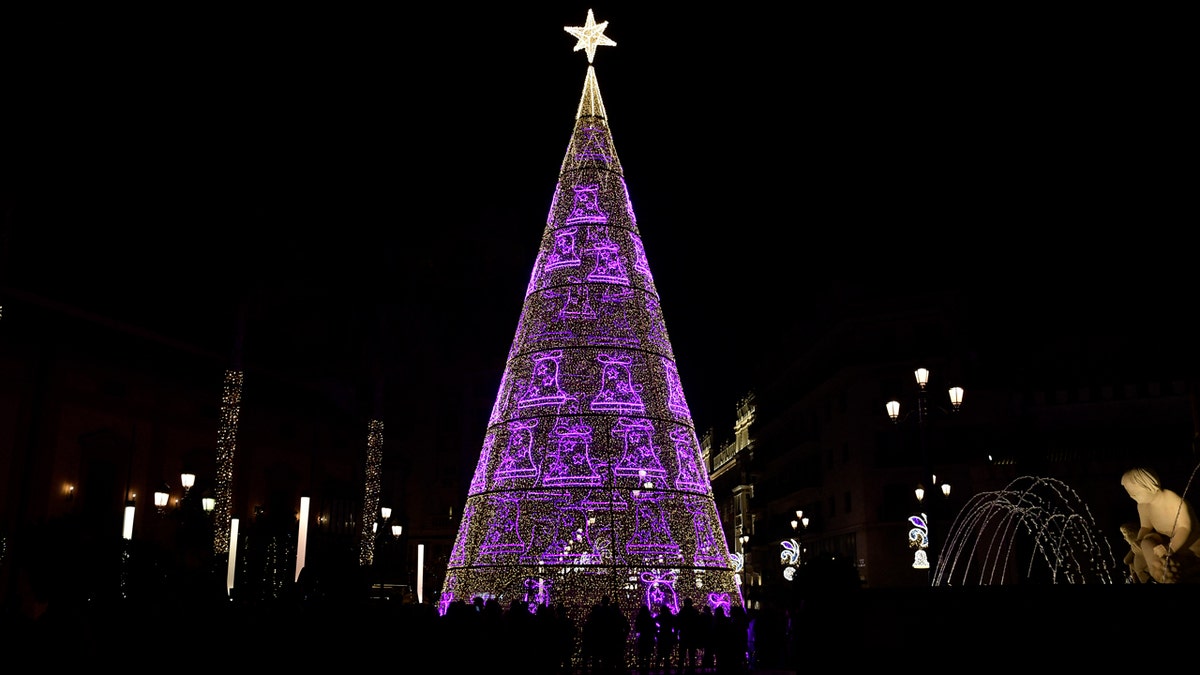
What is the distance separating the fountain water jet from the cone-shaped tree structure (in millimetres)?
16468

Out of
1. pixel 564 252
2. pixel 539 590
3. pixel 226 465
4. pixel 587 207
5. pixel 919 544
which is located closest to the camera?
pixel 539 590

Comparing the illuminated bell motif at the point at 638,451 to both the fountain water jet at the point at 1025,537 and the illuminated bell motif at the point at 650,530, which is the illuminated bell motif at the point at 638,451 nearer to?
the illuminated bell motif at the point at 650,530

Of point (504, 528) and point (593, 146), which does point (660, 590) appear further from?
point (593, 146)

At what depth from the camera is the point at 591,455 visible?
14.0 metres

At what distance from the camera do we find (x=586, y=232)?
15.5 metres

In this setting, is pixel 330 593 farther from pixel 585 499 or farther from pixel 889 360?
pixel 889 360

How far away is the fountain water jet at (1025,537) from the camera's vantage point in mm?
28703

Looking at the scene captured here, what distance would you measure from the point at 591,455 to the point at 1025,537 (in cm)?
2445

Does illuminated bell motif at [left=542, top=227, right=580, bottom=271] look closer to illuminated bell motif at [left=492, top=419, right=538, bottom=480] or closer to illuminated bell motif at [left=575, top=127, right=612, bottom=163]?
illuminated bell motif at [left=575, top=127, right=612, bottom=163]

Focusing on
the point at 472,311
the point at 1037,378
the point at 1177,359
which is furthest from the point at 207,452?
the point at 1177,359

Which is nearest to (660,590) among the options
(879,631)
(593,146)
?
(593,146)

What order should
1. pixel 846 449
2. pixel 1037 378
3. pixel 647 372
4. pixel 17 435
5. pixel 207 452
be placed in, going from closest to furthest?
1. pixel 647 372
2. pixel 17 435
3. pixel 207 452
4. pixel 1037 378
5. pixel 846 449

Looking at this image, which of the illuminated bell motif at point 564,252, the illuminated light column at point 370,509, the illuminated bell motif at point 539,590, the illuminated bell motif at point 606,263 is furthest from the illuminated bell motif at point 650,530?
the illuminated light column at point 370,509

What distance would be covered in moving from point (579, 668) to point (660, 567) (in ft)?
7.08
